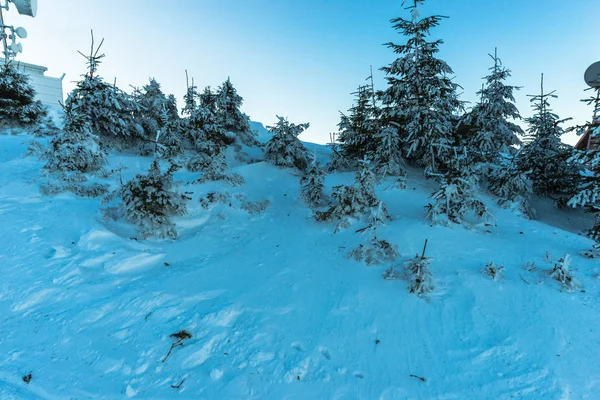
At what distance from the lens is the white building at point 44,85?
19.8 m

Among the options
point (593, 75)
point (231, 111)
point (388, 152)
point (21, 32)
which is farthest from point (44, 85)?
point (593, 75)

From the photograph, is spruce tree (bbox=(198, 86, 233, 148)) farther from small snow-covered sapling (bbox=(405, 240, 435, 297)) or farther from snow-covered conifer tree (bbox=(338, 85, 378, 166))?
small snow-covered sapling (bbox=(405, 240, 435, 297))

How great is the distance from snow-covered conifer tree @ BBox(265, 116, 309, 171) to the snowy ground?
6706 millimetres

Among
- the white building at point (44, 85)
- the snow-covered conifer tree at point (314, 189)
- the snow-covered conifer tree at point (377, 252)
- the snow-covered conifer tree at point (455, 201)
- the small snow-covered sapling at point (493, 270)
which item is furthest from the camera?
the white building at point (44, 85)

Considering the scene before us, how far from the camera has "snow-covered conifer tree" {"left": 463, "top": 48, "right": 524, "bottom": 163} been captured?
12078 millimetres

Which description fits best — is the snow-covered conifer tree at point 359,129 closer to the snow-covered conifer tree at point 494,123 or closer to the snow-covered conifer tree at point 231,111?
the snow-covered conifer tree at point 494,123

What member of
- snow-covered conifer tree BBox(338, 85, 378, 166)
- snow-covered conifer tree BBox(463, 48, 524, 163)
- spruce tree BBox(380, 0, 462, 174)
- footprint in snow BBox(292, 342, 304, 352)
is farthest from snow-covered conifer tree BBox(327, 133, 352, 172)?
footprint in snow BBox(292, 342, 304, 352)

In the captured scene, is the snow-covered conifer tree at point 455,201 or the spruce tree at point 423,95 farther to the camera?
the spruce tree at point 423,95

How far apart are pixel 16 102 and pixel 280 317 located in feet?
57.9

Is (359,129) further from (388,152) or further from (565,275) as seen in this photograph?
(565,275)

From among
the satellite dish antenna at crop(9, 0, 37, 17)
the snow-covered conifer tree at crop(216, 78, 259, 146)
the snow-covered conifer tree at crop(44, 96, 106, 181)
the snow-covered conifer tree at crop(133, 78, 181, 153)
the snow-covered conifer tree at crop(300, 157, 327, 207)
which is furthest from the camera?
the snow-covered conifer tree at crop(216, 78, 259, 146)

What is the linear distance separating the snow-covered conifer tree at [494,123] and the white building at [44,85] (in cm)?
2823

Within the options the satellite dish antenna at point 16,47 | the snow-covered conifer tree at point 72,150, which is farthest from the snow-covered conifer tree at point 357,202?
the satellite dish antenna at point 16,47

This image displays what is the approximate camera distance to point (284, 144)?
44.0 ft
